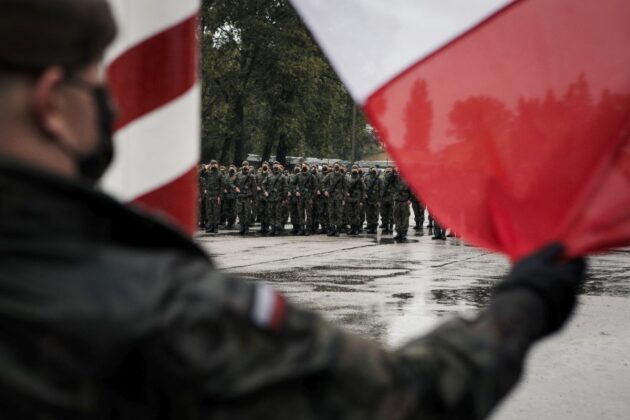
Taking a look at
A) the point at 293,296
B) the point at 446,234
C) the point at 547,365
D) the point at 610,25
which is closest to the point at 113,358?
the point at 610,25

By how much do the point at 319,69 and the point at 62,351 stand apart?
134 feet

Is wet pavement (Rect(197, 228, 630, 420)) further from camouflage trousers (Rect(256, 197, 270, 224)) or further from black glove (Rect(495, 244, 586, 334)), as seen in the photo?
camouflage trousers (Rect(256, 197, 270, 224))

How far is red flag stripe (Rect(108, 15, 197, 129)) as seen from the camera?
233cm

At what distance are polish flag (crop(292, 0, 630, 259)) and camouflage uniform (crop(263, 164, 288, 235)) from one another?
2243 centimetres

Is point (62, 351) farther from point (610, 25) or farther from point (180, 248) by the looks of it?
point (610, 25)

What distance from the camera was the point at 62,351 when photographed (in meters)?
1.07

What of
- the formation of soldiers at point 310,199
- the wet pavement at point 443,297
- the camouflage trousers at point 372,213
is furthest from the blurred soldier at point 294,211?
the wet pavement at point 443,297

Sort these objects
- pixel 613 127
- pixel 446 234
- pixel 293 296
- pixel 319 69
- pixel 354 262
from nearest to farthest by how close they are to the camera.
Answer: pixel 613 127, pixel 293 296, pixel 354 262, pixel 446 234, pixel 319 69

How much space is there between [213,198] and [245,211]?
1.17 metres

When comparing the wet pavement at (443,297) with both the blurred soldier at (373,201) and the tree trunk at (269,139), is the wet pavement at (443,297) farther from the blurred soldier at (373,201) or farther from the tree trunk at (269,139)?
the tree trunk at (269,139)

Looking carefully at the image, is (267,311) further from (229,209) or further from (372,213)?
(229,209)

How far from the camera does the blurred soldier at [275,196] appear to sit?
81.4ft

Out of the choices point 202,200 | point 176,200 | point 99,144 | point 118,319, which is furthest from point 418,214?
point 118,319

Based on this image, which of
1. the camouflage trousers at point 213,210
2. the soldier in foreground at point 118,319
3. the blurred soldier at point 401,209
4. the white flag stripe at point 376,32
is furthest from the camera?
the camouflage trousers at point 213,210
